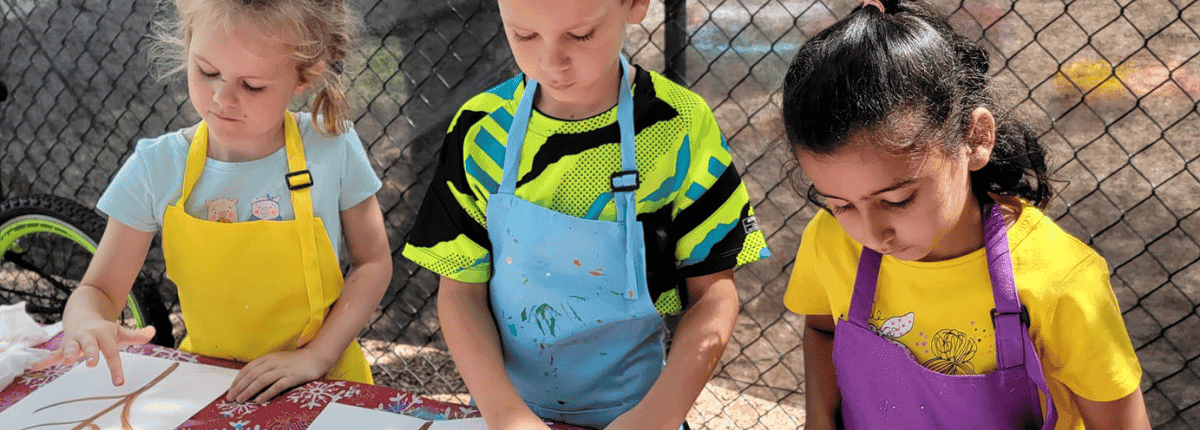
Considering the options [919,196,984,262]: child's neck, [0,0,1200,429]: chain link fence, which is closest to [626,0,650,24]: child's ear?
Result: [919,196,984,262]: child's neck

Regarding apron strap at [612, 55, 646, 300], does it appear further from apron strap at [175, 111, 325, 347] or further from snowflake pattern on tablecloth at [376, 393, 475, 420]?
apron strap at [175, 111, 325, 347]

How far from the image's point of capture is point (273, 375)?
1.26 metres

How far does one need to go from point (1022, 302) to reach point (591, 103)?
57 centimetres

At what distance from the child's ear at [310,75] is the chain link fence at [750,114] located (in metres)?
1.48

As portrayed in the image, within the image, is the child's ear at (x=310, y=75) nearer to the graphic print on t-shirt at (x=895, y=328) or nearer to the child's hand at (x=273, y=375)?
the child's hand at (x=273, y=375)

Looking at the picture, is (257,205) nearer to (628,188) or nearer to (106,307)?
(106,307)

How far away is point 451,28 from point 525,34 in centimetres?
205

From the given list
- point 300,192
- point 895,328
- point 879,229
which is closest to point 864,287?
point 895,328

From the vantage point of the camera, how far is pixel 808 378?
132 centimetres

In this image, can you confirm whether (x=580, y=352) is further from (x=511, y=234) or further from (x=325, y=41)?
(x=325, y=41)

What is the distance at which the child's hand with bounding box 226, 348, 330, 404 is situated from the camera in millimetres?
1236

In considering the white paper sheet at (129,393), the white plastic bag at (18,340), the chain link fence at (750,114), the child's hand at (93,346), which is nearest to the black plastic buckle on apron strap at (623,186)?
the white paper sheet at (129,393)

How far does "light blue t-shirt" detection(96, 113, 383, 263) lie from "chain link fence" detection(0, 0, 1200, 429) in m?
1.45

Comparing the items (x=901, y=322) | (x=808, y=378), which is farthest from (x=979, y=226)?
(x=808, y=378)
